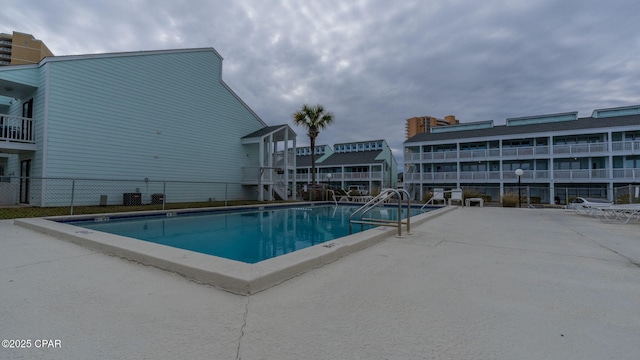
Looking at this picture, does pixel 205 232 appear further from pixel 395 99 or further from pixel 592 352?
pixel 395 99

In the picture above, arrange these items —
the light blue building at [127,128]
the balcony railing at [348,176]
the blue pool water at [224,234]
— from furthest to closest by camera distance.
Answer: the balcony railing at [348,176], the light blue building at [127,128], the blue pool water at [224,234]

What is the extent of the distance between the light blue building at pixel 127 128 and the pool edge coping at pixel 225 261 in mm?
7545

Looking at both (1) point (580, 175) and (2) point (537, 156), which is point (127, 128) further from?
(1) point (580, 175)

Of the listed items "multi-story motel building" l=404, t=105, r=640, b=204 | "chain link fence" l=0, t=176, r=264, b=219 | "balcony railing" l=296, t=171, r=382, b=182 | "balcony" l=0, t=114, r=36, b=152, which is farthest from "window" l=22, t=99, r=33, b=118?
"multi-story motel building" l=404, t=105, r=640, b=204

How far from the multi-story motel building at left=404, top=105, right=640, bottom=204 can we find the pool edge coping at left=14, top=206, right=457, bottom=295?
22.1 m

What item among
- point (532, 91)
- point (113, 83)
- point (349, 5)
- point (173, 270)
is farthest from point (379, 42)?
point (532, 91)

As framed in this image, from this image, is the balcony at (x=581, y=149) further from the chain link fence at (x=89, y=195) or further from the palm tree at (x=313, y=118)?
the chain link fence at (x=89, y=195)

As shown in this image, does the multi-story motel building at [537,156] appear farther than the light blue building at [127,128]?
Yes

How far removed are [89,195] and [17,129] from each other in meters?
4.07

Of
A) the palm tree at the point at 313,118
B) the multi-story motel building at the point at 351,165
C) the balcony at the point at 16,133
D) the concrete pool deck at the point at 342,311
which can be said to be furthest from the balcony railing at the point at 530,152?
the balcony at the point at 16,133

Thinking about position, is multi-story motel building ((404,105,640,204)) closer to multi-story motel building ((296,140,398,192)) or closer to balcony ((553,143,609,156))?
balcony ((553,143,609,156))

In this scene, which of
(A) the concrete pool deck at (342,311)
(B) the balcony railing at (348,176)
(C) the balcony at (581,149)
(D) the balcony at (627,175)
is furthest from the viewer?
(B) the balcony railing at (348,176)

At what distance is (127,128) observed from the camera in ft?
47.1

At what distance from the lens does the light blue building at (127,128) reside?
12.2 m
